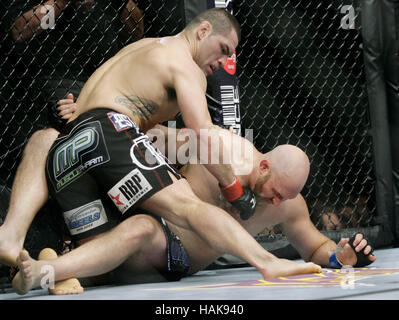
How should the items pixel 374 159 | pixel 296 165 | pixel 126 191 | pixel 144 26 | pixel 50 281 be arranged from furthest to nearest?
1. pixel 374 159
2. pixel 144 26
3. pixel 296 165
4. pixel 126 191
5. pixel 50 281

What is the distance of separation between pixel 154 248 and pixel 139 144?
30cm

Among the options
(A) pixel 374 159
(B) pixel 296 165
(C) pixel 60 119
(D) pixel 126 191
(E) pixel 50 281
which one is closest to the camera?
(E) pixel 50 281

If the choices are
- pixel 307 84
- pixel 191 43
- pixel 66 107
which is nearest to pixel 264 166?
pixel 191 43

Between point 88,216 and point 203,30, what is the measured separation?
2.38 ft

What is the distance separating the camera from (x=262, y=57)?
2.90m

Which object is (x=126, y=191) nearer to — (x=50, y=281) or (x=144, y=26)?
(x=50, y=281)

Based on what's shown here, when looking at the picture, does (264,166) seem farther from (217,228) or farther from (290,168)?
(217,228)

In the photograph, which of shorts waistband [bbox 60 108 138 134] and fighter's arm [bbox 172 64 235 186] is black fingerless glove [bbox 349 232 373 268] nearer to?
fighter's arm [bbox 172 64 235 186]

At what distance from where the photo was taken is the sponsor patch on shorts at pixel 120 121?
1.61 meters

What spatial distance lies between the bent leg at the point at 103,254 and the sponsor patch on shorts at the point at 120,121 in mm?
261

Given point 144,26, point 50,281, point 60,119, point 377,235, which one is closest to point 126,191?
point 50,281

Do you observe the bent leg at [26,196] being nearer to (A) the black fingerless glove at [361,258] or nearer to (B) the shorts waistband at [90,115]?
(B) the shorts waistband at [90,115]

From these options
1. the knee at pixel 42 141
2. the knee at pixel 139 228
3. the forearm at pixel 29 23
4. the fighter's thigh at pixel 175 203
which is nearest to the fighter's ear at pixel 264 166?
the fighter's thigh at pixel 175 203

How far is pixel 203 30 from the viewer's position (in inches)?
73.2
